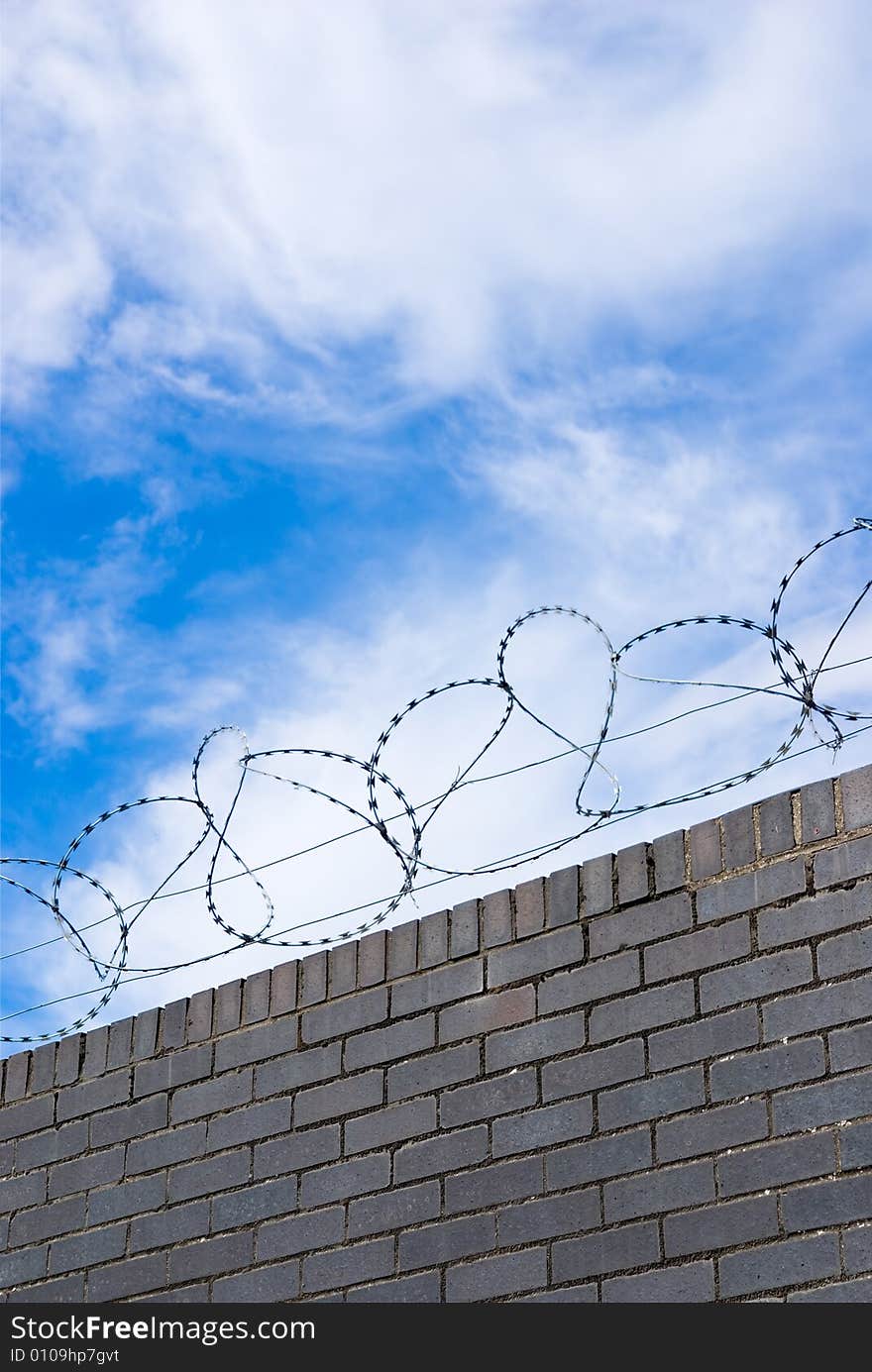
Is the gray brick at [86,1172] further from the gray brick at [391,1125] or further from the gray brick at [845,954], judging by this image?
the gray brick at [845,954]

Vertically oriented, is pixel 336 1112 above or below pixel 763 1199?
above

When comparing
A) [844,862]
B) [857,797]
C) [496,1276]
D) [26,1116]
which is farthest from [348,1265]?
[857,797]

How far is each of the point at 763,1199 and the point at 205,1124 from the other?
238cm

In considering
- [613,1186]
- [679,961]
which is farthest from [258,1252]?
[679,961]

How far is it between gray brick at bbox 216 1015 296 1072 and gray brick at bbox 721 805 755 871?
1864 mm

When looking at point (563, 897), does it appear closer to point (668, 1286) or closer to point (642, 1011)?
point (642, 1011)

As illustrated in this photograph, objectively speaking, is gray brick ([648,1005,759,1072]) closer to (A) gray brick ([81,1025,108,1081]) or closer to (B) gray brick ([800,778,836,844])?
(B) gray brick ([800,778,836,844])

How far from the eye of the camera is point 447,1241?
5.70 metres

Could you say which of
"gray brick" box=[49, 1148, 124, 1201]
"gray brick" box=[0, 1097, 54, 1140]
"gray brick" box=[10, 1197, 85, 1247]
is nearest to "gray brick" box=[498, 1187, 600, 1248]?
"gray brick" box=[49, 1148, 124, 1201]

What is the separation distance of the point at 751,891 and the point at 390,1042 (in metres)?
1.47

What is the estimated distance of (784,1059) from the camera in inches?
200
